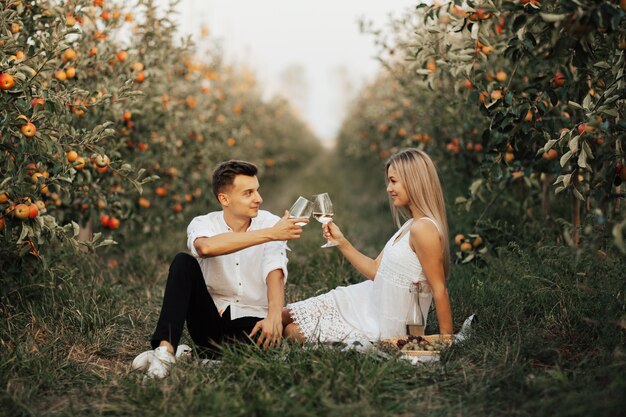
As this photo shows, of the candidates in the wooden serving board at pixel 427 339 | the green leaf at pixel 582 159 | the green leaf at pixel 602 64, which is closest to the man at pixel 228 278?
the wooden serving board at pixel 427 339

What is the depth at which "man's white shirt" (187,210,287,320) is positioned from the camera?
3.31 meters

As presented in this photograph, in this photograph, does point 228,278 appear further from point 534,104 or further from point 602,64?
point 602,64

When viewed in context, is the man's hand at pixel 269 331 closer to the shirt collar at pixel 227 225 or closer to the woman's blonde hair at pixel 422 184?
the shirt collar at pixel 227 225

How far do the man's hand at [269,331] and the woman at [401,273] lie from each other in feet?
0.51

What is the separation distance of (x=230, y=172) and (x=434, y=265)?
3.58 feet

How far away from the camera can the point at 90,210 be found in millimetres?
5094

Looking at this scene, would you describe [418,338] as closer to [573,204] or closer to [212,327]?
[212,327]

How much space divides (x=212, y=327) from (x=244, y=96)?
29.0 feet

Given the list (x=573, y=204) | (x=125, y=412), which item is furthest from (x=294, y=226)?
(x=573, y=204)

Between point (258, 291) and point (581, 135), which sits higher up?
point (581, 135)

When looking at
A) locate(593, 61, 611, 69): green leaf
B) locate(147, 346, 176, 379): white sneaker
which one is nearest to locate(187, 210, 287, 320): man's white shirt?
locate(147, 346, 176, 379): white sneaker

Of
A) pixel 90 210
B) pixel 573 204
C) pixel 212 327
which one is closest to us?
pixel 212 327

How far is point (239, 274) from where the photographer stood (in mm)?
3344

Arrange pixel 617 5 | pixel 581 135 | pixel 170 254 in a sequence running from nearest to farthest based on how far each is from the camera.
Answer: pixel 617 5
pixel 581 135
pixel 170 254
